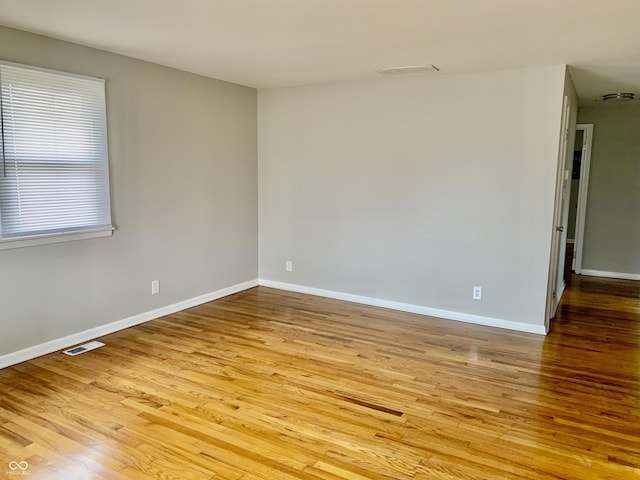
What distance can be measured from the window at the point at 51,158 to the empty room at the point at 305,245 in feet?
0.05

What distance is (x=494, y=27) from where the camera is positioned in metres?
2.78

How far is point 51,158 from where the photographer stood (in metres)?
3.30

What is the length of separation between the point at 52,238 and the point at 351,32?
257 centimetres

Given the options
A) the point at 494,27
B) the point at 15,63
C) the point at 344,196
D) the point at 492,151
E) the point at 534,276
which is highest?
the point at 494,27

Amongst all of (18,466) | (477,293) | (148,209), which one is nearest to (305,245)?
(148,209)

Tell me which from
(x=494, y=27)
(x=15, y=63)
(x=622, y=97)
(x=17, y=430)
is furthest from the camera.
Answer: (x=622, y=97)

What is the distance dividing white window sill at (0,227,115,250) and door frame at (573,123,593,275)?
595 cm

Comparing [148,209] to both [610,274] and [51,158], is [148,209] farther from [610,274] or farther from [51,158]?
[610,274]

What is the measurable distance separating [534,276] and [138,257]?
11.5 ft

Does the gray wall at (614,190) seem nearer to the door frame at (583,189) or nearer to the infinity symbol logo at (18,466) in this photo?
the door frame at (583,189)

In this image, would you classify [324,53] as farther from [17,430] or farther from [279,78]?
[17,430]

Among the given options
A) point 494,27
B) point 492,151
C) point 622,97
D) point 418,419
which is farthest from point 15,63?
point 622,97

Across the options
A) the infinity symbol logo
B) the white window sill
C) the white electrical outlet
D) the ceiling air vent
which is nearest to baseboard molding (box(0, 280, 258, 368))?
the white window sill

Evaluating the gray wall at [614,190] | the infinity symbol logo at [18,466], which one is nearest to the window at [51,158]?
the infinity symbol logo at [18,466]
